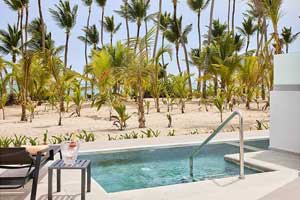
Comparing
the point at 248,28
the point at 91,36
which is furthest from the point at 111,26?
the point at 248,28

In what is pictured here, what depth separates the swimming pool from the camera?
5.91m

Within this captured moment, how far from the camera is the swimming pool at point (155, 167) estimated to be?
5914mm

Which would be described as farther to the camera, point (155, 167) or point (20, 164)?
point (155, 167)

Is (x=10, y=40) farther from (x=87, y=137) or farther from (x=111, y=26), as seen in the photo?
(x=87, y=137)

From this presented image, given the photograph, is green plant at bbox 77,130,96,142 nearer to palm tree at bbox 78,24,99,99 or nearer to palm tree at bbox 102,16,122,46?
palm tree at bbox 102,16,122,46

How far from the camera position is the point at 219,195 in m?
4.52

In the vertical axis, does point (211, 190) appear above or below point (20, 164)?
below

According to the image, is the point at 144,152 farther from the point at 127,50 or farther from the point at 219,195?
the point at 127,50

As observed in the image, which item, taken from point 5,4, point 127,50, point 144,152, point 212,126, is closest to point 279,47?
point 212,126

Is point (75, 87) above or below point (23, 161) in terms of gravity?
above

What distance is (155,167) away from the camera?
6.80 meters

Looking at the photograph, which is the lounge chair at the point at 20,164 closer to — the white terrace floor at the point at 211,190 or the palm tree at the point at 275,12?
the white terrace floor at the point at 211,190

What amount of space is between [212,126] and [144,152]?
5929mm

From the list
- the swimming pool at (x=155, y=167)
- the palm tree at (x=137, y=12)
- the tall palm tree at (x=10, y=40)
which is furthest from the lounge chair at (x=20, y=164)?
the palm tree at (x=137, y=12)
